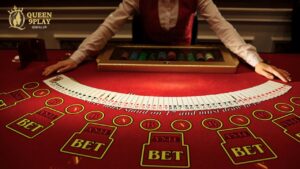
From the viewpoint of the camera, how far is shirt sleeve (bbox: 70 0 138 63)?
1.53m

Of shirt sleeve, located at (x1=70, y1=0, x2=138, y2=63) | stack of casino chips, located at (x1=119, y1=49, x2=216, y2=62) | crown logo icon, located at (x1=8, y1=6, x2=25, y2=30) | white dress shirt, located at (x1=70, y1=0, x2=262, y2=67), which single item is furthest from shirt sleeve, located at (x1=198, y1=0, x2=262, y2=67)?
crown logo icon, located at (x1=8, y1=6, x2=25, y2=30)

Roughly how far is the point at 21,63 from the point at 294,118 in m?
1.21

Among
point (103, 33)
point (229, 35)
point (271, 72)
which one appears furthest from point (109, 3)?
point (271, 72)

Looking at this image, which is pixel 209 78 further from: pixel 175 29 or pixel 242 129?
pixel 175 29

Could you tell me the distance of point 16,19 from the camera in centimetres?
299

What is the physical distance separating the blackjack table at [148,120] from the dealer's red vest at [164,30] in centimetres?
67

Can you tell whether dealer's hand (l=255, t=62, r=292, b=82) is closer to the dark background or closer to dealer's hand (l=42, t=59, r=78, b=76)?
dealer's hand (l=42, t=59, r=78, b=76)

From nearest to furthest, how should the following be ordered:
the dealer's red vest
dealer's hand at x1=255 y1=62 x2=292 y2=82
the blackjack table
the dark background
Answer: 1. the blackjack table
2. dealer's hand at x1=255 y1=62 x2=292 y2=82
3. the dealer's red vest
4. the dark background

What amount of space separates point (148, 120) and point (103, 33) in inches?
32.7

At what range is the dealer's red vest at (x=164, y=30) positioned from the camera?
191cm

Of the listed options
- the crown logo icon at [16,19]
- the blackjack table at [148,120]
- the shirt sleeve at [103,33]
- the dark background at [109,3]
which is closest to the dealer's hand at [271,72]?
the blackjack table at [148,120]

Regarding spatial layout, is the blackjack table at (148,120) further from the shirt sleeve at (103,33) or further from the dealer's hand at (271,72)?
the shirt sleeve at (103,33)

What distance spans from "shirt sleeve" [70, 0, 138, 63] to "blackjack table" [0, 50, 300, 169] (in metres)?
0.16

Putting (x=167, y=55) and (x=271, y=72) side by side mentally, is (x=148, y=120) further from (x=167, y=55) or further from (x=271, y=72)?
(x=271, y=72)
